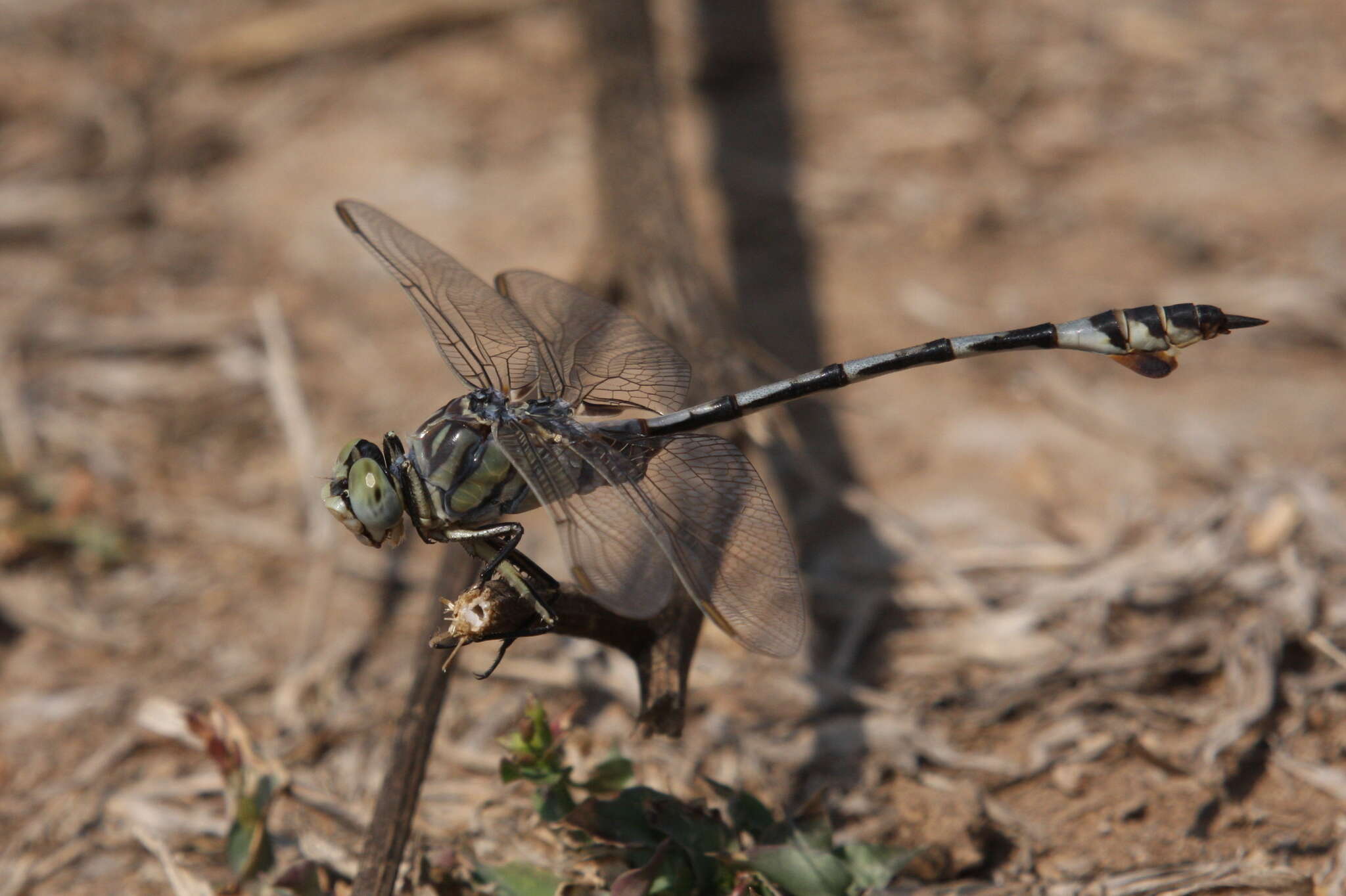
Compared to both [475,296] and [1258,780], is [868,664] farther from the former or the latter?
[475,296]

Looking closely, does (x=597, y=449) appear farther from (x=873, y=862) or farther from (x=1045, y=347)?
(x=1045, y=347)

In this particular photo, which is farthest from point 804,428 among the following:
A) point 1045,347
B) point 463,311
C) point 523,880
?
point 523,880

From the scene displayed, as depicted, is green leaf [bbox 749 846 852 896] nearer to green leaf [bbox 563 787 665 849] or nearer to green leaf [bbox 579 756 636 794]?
green leaf [bbox 563 787 665 849]

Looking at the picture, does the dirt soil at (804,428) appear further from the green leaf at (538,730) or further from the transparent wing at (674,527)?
the transparent wing at (674,527)

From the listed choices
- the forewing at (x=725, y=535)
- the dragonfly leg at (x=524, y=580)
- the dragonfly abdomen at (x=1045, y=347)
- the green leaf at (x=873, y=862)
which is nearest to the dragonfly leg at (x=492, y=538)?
the dragonfly leg at (x=524, y=580)

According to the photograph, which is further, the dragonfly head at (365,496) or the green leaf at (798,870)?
the dragonfly head at (365,496)

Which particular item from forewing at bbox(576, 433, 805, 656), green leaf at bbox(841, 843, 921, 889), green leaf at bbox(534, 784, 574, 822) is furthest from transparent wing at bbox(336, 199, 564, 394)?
green leaf at bbox(841, 843, 921, 889)
